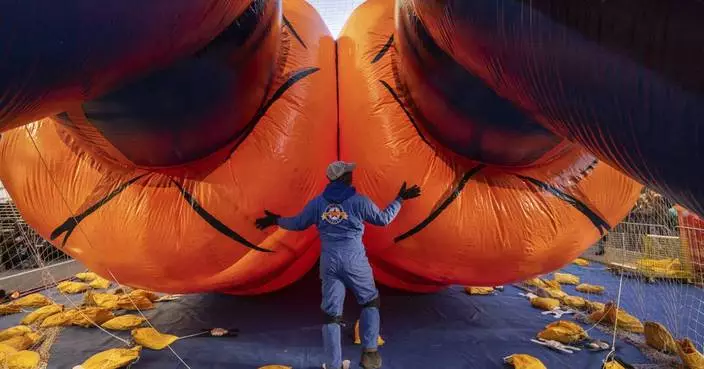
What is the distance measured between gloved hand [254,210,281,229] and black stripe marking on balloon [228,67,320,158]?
1.19 feet

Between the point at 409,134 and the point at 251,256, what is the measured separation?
42.6 inches

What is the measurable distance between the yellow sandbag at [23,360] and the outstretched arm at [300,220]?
144 cm

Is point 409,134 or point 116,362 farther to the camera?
point 409,134

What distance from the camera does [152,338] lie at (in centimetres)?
242

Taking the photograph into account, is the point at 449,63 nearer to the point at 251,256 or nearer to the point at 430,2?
the point at 430,2

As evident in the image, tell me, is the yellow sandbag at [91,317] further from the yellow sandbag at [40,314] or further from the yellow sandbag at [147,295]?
the yellow sandbag at [147,295]

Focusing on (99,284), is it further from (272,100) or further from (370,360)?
(370,360)

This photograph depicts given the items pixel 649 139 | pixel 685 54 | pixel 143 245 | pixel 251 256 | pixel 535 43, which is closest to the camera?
pixel 685 54

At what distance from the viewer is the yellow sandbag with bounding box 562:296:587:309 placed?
305 cm

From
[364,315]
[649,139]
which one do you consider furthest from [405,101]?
[649,139]

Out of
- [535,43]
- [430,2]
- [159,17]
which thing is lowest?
[535,43]

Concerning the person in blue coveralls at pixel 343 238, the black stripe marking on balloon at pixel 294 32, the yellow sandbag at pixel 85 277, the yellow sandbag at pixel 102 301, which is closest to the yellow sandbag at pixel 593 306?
the person in blue coveralls at pixel 343 238

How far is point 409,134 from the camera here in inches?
88.4

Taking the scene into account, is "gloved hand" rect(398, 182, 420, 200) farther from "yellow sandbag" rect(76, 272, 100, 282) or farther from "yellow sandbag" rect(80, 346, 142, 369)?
"yellow sandbag" rect(76, 272, 100, 282)
